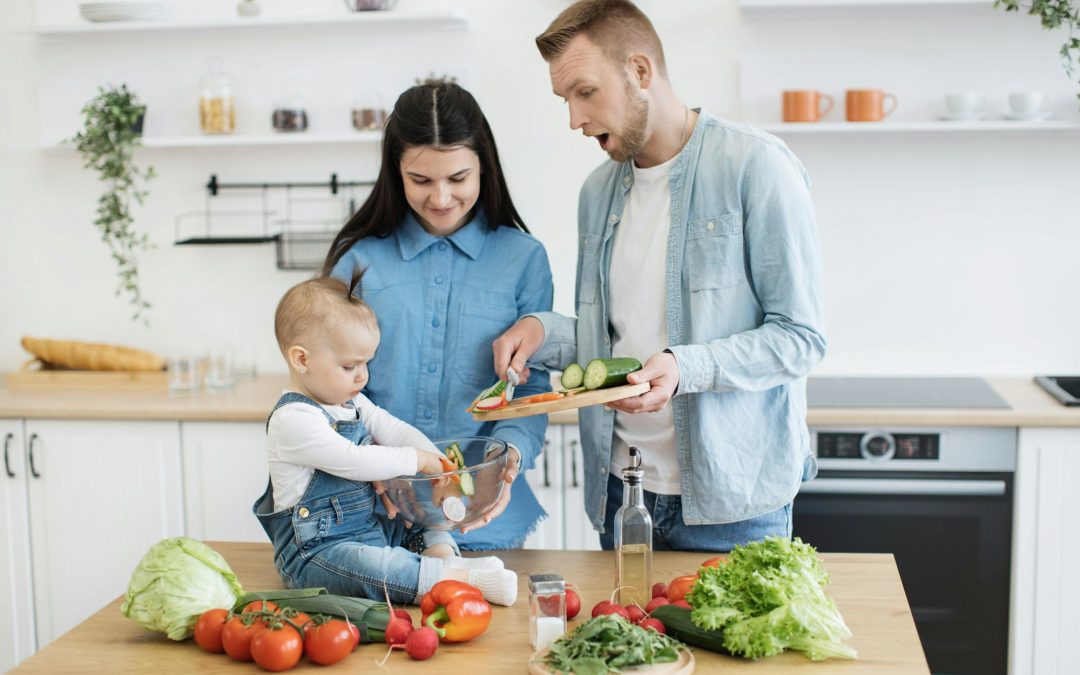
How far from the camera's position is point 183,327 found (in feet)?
12.6

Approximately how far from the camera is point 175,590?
1.62 meters

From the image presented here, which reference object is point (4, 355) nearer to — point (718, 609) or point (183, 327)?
point (183, 327)

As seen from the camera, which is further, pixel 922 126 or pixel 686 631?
pixel 922 126

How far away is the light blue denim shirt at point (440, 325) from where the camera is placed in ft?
7.02

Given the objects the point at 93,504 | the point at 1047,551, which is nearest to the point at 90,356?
the point at 93,504

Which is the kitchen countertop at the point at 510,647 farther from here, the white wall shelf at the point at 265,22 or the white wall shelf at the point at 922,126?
the white wall shelf at the point at 265,22

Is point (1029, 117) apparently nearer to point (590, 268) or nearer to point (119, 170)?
point (590, 268)

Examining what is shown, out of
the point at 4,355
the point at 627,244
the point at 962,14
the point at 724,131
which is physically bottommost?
the point at 4,355

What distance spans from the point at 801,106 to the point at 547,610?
85.6 inches

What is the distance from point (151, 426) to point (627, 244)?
71.2 inches

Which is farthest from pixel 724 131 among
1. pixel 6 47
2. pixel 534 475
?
pixel 6 47

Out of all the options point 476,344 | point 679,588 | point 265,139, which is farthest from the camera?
point 265,139

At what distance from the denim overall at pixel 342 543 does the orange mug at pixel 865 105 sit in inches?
81.0

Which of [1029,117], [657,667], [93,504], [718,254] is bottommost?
[93,504]
